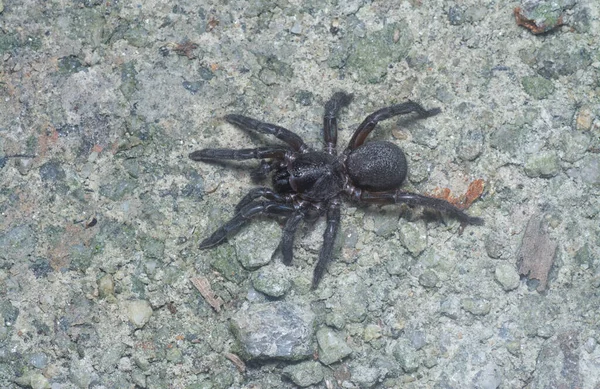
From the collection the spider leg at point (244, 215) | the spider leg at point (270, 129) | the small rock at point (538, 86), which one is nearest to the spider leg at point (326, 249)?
the spider leg at point (244, 215)

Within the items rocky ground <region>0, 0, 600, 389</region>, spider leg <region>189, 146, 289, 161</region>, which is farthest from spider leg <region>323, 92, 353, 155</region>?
spider leg <region>189, 146, 289, 161</region>

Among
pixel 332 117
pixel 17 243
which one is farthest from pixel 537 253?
pixel 17 243

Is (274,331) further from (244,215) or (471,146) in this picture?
(471,146)

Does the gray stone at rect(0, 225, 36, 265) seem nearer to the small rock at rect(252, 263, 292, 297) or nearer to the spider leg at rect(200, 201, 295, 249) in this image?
the spider leg at rect(200, 201, 295, 249)

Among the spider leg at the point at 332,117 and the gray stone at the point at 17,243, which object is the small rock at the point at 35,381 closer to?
the gray stone at the point at 17,243

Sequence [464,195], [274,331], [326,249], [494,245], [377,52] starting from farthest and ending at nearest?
[377,52]
[464,195]
[494,245]
[326,249]
[274,331]

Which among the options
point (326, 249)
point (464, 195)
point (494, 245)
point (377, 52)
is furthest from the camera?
point (377, 52)

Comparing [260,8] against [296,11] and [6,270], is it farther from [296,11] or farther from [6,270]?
[6,270]
